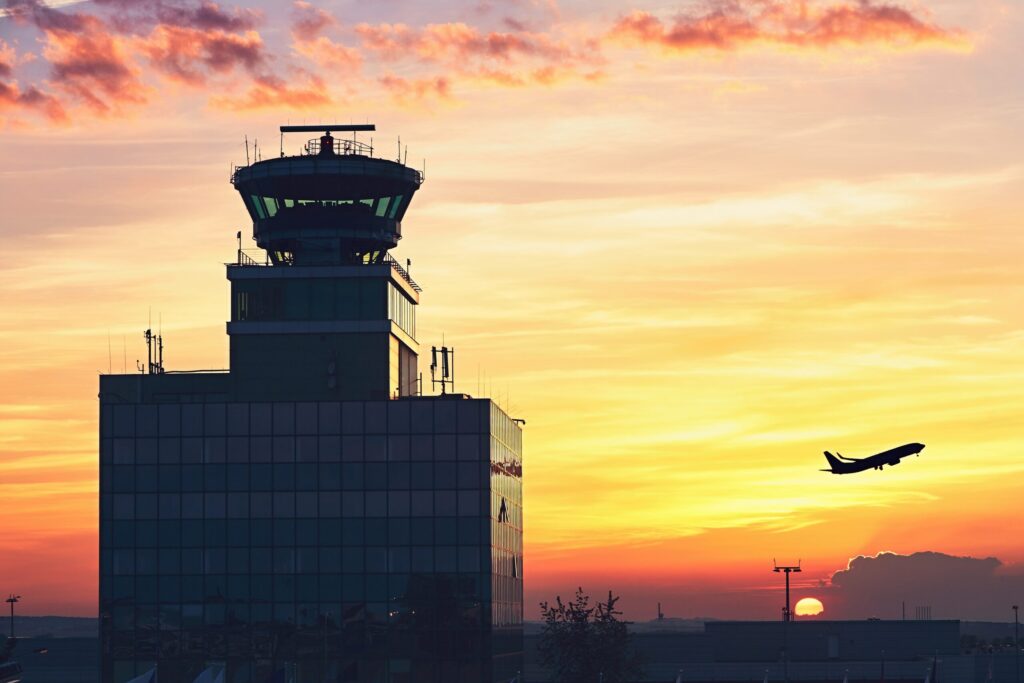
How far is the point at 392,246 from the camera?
156375mm

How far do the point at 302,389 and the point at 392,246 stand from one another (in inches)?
645

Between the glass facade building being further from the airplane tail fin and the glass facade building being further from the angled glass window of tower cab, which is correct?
the airplane tail fin

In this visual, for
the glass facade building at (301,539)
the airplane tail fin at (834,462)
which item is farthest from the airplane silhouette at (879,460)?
the glass facade building at (301,539)

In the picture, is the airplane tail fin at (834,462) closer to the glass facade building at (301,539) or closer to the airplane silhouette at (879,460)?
the airplane silhouette at (879,460)

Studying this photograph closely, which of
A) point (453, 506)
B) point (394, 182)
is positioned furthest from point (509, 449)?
point (394, 182)

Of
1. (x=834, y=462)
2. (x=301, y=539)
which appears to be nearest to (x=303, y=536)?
(x=301, y=539)

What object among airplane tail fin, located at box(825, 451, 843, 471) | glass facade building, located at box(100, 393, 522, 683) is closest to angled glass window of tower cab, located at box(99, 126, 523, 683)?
glass facade building, located at box(100, 393, 522, 683)

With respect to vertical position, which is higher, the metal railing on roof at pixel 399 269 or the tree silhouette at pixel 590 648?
the metal railing on roof at pixel 399 269

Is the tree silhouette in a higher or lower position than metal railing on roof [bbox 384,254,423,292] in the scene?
lower

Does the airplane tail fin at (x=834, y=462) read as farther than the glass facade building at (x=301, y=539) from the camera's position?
No

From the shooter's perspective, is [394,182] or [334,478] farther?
[394,182]

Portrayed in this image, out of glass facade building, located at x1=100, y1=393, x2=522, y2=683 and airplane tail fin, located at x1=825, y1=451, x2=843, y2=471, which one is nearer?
airplane tail fin, located at x1=825, y1=451, x2=843, y2=471

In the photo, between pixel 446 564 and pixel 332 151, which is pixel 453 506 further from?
pixel 332 151

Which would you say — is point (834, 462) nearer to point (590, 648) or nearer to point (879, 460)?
point (879, 460)
